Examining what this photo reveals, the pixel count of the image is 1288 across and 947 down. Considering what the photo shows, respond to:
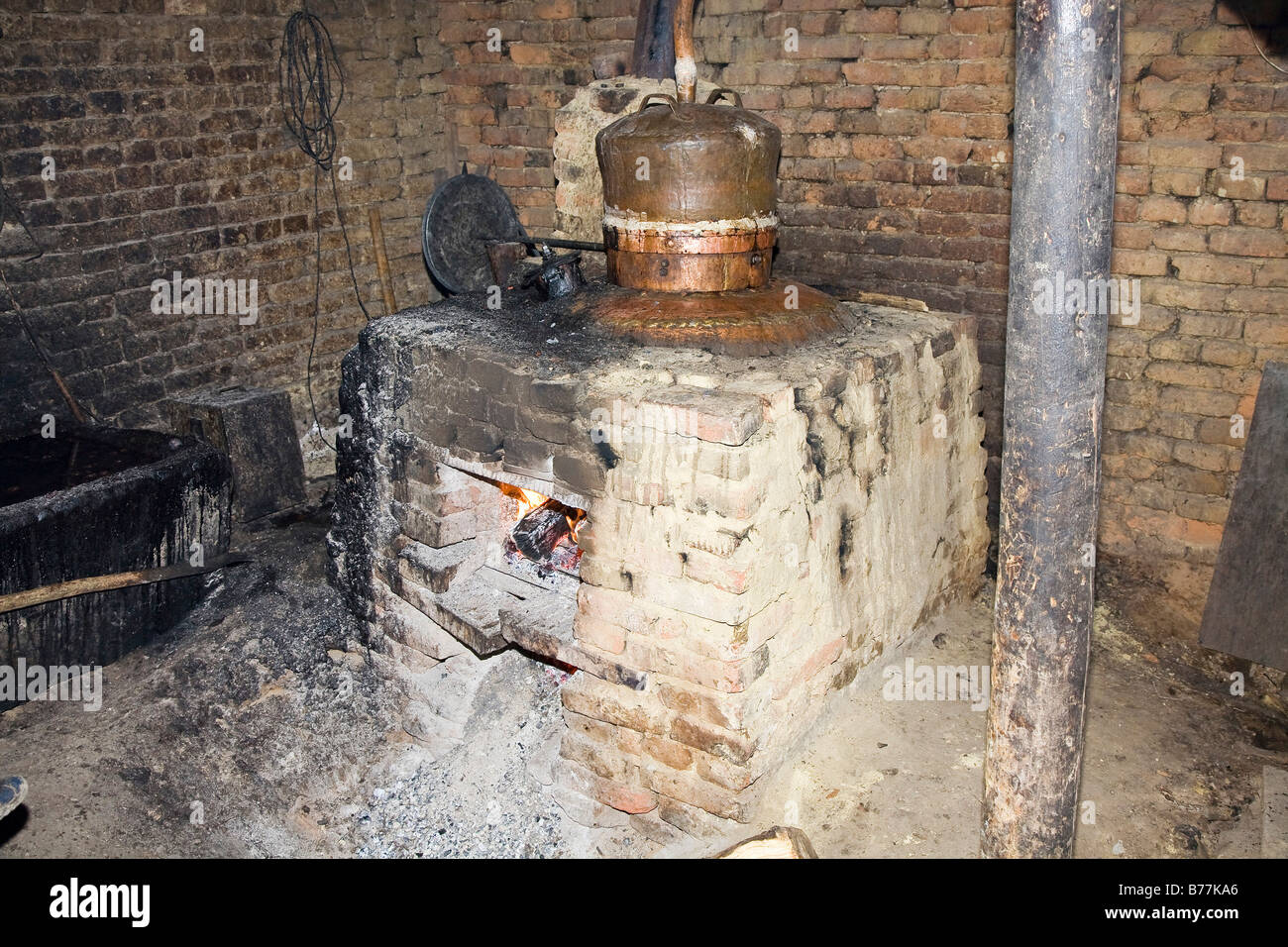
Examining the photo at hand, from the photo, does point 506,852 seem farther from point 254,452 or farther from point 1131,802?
point 254,452

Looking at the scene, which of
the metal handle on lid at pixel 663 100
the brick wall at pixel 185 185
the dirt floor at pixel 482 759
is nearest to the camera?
the dirt floor at pixel 482 759

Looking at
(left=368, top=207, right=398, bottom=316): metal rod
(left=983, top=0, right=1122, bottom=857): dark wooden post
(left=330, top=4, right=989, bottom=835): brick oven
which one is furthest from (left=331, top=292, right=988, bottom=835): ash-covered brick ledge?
(left=368, top=207, right=398, bottom=316): metal rod

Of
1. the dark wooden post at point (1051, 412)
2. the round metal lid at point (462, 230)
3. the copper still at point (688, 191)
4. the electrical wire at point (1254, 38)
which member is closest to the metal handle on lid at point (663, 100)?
the copper still at point (688, 191)

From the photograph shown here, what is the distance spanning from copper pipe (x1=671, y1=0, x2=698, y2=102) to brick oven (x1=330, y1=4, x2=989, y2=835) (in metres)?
0.02

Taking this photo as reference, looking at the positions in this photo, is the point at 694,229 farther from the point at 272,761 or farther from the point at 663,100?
the point at 272,761

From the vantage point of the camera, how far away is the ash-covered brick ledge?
3395 millimetres

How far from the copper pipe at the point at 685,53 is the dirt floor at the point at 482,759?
235 cm

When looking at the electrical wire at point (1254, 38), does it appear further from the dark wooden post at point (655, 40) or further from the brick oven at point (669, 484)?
the dark wooden post at point (655, 40)

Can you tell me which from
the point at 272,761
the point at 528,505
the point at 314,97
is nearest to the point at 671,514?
the point at 528,505

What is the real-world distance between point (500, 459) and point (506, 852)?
149cm

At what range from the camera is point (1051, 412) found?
7.60 feet

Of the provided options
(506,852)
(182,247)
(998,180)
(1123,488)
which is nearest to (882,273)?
(998,180)

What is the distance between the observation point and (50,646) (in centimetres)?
442

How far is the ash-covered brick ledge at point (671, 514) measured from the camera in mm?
3395
